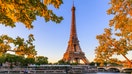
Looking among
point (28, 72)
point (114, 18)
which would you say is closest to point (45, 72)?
point (28, 72)

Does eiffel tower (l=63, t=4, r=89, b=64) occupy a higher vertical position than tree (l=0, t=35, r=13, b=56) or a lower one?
higher

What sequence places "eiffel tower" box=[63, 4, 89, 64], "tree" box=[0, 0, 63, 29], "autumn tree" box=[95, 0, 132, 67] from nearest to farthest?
"tree" box=[0, 0, 63, 29] < "autumn tree" box=[95, 0, 132, 67] < "eiffel tower" box=[63, 4, 89, 64]

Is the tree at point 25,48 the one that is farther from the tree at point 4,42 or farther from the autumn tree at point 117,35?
the autumn tree at point 117,35

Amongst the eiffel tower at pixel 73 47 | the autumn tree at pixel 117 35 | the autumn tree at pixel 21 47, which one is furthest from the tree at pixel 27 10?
the eiffel tower at pixel 73 47

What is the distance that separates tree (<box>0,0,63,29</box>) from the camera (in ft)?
15.3

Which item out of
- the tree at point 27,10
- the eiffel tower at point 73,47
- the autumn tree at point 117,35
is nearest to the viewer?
the tree at point 27,10

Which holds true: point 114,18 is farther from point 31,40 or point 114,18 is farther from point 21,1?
point 21,1

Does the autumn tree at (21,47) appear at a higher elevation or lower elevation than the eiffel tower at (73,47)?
lower

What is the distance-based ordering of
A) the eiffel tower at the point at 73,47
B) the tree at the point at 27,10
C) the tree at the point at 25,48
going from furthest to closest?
the eiffel tower at the point at 73,47 < the tree at the point at 25,48 < the tree at the point at 27,10

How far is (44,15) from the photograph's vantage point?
5207 millimetres

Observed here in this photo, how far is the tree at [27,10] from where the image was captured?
15.3ft

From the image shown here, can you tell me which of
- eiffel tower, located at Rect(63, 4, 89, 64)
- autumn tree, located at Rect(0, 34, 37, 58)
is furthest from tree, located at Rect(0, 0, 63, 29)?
eiffel tower, located at Rect(63, 4, 89, 64)

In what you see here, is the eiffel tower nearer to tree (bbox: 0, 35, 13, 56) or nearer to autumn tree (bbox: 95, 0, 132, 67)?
autumn tree (bbox: 95, 0, 132, 67)

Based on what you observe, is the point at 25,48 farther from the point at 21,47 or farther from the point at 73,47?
the point at 73,47
